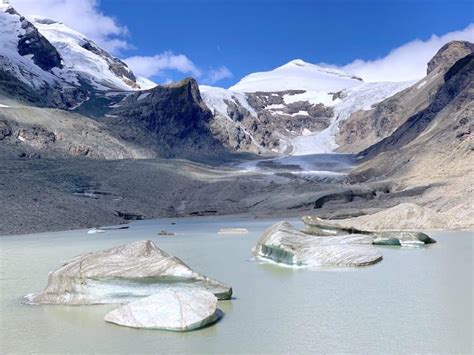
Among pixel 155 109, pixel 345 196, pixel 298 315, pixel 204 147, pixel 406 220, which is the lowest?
pixel 298 315

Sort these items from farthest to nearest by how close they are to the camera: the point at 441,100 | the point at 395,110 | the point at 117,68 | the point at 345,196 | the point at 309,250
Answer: the point at 117,68
the point at 395,110
the point at 441,100
the point at 345,196
the point at 309,250

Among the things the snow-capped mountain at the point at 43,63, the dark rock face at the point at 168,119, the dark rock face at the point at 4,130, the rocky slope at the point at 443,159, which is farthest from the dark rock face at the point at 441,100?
the snow-capped mountain at the point at 43,63

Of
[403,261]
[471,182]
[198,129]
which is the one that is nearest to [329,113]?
[198,129]

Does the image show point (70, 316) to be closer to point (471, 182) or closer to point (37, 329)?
point (37, 329)

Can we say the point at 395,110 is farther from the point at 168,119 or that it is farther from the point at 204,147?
the point at 168,119

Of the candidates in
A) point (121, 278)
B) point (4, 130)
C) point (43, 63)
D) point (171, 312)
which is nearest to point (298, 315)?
point (171, 312)

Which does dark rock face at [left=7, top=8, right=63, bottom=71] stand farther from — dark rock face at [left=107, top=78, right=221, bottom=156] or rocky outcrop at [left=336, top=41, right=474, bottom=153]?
rocky outcrop at [left=336, top=41, right=474, bottom=153]
